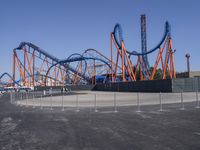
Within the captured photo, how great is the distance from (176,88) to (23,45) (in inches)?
2108

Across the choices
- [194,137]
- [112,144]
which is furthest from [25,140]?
[194,137]

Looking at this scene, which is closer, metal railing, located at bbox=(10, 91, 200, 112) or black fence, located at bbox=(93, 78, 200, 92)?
metal railing, located at bbox=(10, 91, 200, 112)

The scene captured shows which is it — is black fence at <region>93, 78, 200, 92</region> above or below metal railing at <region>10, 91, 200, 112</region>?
above

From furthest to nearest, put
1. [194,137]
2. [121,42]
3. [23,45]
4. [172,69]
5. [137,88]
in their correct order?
[23,45] < [121,42] < [172,69] < [137,88] < [194,137]

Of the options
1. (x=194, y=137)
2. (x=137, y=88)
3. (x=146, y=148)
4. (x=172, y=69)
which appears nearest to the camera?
(x=146, y=148)

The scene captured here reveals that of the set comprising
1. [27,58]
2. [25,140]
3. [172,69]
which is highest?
[27,58]

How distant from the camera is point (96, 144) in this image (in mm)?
6375

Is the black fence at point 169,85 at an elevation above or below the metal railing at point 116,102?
above

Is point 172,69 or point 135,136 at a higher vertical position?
point 172,69

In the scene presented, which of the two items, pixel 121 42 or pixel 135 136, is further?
pixel 121 42

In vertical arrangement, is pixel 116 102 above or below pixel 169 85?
below

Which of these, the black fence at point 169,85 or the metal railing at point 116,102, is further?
the black fence at point 169,85

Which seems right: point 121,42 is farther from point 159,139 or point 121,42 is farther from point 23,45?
point 159,139

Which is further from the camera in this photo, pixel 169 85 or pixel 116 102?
pixel 169 85
